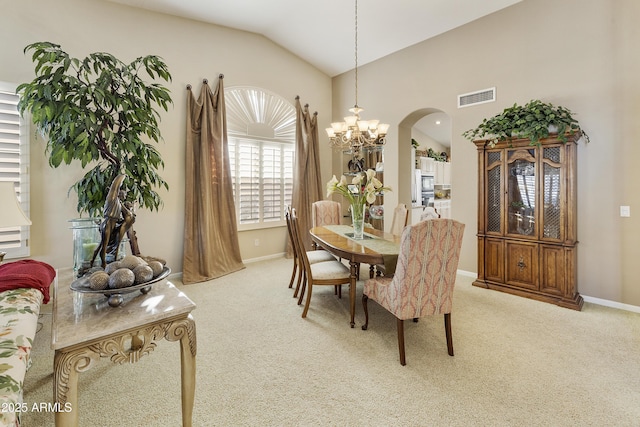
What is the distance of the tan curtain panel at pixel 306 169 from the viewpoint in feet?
18.7

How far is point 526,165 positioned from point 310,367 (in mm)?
3383

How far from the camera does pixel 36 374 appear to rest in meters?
2.18

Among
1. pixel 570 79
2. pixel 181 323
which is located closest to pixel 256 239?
pixel 181 323

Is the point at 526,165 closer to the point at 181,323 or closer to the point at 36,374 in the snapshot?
the point at 181,323

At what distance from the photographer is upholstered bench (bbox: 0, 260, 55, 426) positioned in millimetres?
1078

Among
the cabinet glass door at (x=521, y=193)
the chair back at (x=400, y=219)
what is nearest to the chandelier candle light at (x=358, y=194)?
the chair back at (x=400, y=219)

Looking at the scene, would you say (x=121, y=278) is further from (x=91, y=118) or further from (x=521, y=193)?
(x=521, y=193)

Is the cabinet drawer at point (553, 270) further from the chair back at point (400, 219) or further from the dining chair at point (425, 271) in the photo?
the dining chair at point (425, 271)

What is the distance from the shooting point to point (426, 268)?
7.34ft

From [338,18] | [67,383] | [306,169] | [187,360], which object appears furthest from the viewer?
[306,169]

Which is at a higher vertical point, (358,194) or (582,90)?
(582,90)

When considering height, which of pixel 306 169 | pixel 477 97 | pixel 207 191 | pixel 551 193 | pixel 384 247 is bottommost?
pixel 384 247

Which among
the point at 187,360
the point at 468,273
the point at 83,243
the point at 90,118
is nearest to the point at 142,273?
the point at 187,360

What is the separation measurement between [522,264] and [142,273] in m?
3.96
